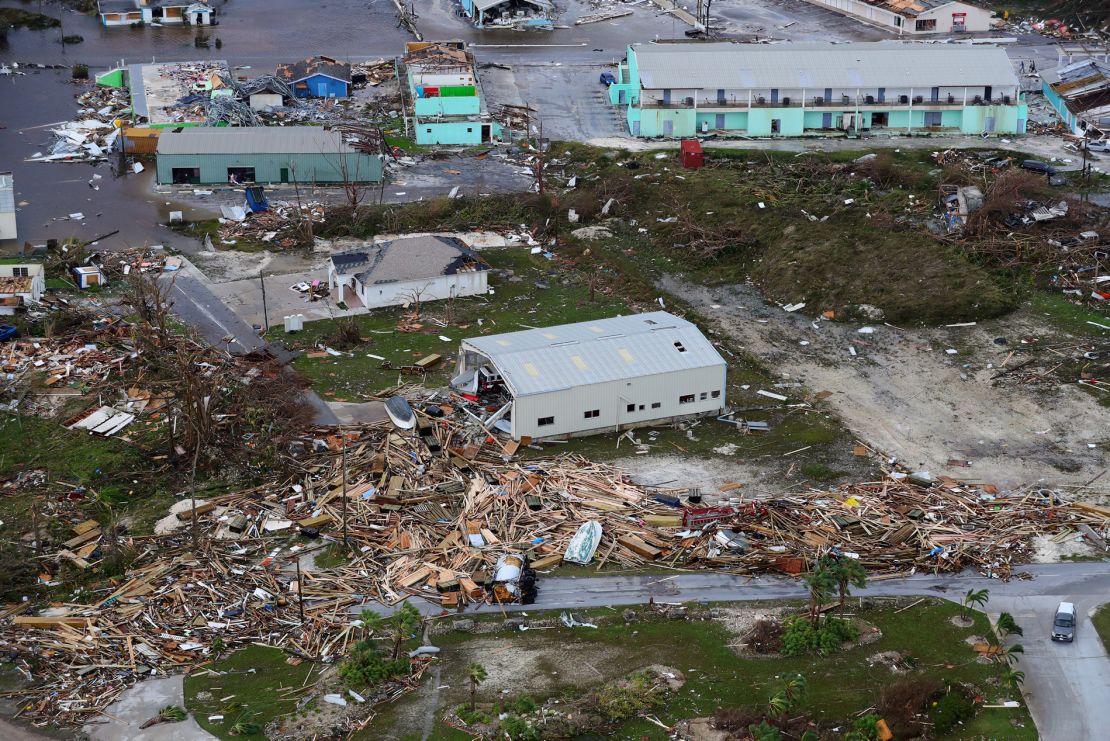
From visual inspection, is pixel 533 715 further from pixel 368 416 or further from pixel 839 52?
pixel 839 52

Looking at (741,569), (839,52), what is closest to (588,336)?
(741,569)

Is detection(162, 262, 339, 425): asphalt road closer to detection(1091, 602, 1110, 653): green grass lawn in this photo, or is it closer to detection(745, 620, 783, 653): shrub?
detection(745, 620, 783, 653): shrub

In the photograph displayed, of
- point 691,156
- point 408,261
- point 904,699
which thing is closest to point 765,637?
point 904,699

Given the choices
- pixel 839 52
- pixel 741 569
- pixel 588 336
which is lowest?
pixel 741 569

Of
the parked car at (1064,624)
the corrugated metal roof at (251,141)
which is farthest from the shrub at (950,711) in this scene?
the corrugated metal roof at (251,141)

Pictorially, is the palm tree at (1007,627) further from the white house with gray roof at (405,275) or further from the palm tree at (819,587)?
the white house with gray roof at (405,275)

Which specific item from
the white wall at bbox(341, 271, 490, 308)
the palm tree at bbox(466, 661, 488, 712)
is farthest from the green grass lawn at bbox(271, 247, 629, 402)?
the palm tree at bbox(466, 661, 488, 712)

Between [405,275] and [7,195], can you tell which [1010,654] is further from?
[7,195]
